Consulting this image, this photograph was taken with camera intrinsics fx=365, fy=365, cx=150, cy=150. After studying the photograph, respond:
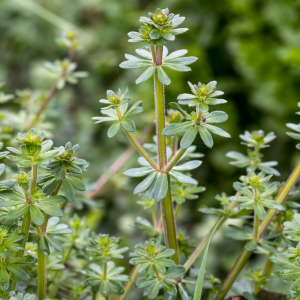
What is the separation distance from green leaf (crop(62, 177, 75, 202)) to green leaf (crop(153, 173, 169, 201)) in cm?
17

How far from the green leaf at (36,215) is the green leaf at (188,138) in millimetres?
302

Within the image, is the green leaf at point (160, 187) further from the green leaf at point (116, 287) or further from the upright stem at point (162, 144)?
the green leaf at point (116, 287)

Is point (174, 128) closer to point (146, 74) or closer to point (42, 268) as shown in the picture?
point (146, 74)

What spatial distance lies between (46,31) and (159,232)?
2.65 m

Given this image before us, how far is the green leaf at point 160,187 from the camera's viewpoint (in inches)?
28.9

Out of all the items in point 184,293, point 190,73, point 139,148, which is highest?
point 190,73

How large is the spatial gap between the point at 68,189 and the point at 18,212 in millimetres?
103

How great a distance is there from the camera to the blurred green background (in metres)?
2.51

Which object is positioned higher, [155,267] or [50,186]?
[50,186]

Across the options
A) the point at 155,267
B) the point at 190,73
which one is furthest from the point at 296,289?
the point at 190,73

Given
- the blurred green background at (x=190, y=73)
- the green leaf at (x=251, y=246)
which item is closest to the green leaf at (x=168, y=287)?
the green leaf at (x=251, y=246)

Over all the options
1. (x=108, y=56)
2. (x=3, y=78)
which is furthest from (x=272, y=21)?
(x=3, y=78)

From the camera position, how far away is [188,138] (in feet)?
2.34

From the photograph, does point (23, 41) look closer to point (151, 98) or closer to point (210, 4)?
point (151, 98)
